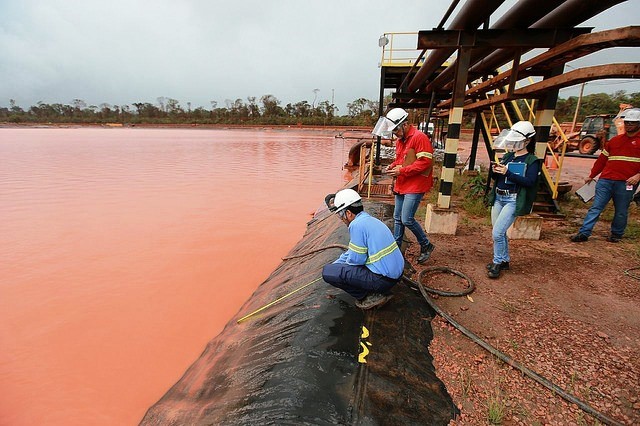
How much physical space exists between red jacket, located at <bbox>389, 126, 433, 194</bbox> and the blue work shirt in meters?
1.34

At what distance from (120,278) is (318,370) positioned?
4.85 metres

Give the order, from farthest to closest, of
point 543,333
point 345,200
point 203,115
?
1. point 203,115
2. point 543,333
3. point 345,200

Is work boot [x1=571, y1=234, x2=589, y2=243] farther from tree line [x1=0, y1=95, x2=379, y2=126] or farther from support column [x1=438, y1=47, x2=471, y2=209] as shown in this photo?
tree line [x1=0, y1=95, x2=379, y2=126]

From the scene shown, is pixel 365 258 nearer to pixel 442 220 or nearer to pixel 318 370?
pixel 318 370

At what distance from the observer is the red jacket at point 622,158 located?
15.0ft

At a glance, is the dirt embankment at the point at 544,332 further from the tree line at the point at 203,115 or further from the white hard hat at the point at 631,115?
the tree line at the point at 203,115

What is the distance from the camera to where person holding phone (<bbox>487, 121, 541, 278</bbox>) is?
3428 millimetres

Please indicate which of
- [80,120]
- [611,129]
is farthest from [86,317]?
[80,120]

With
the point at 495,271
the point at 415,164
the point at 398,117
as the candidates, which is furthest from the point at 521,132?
the point at 495,271

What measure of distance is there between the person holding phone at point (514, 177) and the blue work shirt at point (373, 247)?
163cm

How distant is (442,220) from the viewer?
543 centimetres

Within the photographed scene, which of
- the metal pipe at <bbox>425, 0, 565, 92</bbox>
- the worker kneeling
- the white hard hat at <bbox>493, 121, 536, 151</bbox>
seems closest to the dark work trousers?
the worker kneeling

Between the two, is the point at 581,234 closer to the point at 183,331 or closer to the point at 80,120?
the point at 183,331

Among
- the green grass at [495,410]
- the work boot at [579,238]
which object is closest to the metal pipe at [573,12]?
the work boot at [579,238]
